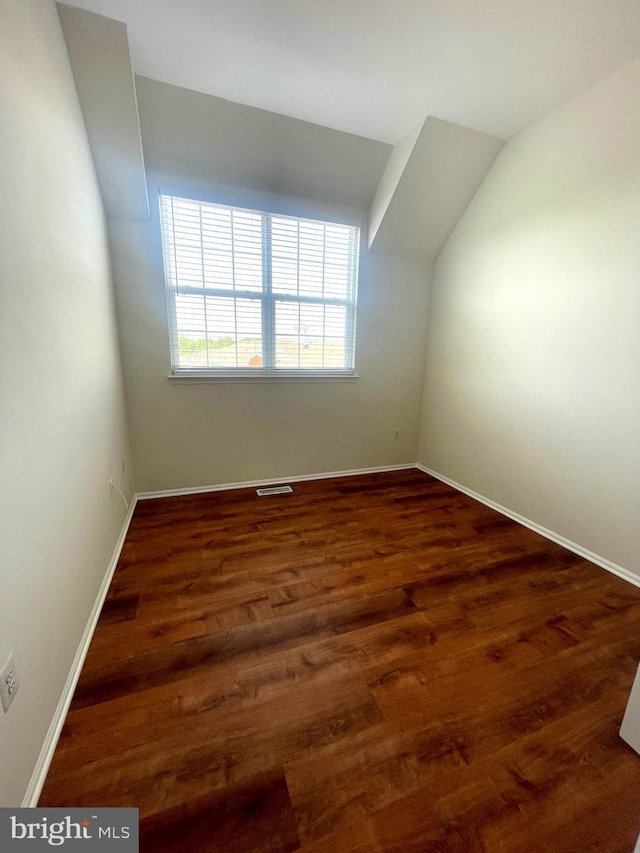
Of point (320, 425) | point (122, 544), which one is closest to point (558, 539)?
point (320, 425)

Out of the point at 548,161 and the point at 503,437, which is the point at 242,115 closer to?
the point at 548,161

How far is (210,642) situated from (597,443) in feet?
8.12

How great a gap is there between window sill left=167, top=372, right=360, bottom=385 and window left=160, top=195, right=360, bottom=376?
37 mm

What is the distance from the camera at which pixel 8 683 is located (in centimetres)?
84

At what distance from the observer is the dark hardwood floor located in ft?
2.96

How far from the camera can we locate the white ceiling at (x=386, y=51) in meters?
1.54

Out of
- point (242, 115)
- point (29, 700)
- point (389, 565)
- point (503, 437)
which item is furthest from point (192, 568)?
point (242, 115)

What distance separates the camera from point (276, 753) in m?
1.05

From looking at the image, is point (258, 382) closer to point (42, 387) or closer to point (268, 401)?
point (268, 401)

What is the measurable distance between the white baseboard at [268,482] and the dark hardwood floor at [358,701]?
0.72 meters

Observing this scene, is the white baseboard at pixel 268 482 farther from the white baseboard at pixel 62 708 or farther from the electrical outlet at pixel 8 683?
the electrical outlet at pixel 8 683

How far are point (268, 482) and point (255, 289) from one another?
1.77 m

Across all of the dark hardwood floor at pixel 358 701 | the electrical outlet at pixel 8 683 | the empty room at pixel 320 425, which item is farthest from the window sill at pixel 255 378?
the electrical outlet at pixel 8 683

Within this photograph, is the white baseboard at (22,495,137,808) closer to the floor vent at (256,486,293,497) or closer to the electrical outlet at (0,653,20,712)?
the electrical outlet at (0,653,20,712)
